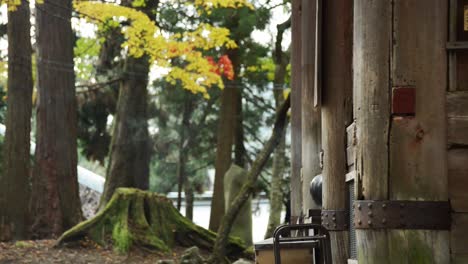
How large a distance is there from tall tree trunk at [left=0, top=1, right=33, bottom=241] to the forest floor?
2.73 ft

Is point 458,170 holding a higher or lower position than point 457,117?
lower

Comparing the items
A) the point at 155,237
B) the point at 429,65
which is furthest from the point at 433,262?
the point at 155,237

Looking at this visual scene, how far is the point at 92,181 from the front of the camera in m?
33.1

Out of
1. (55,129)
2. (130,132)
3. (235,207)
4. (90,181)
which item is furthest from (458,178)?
(90,181)

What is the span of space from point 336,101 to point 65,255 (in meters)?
8.77

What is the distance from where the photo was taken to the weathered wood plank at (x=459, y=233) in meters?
5.94

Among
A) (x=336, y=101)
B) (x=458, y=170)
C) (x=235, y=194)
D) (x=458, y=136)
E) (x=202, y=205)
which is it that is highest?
(x=336, y=101)

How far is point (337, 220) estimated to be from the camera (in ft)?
29.2

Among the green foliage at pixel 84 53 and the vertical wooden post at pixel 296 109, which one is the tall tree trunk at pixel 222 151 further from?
the vertical wooden post at pixel 296 109

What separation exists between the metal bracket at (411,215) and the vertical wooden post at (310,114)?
4974 millimetres

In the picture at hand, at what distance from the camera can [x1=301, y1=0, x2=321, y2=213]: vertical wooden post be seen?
36.2 feet

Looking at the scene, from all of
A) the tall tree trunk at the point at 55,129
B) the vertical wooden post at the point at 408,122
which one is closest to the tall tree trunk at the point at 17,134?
the tall tree trunk at the point at 55,129

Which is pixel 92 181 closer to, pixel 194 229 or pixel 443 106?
pixel 194 229

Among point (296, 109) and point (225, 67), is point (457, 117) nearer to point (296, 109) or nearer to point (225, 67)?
point (296, 109)
